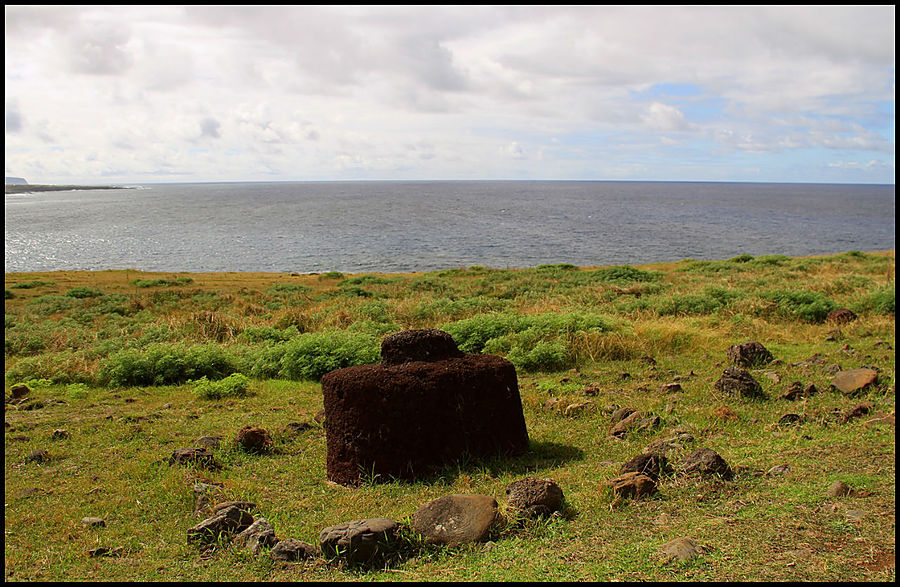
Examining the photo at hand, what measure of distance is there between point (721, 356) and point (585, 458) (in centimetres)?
547

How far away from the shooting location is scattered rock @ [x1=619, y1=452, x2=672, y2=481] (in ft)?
18.0

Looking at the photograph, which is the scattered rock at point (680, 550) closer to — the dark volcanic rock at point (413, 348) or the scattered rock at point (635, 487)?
the scattered rock at point (635, 487)

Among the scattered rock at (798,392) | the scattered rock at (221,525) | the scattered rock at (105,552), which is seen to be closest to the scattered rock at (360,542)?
the scattered rock at (221,525)

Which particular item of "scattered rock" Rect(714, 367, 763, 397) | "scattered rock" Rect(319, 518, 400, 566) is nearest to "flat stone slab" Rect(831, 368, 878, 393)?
"scattered rock" Rect(714, 367, 763, 397)

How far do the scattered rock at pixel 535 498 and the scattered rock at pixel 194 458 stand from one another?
3.17 m

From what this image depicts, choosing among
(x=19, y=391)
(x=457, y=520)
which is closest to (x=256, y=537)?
(x=457, y=520)

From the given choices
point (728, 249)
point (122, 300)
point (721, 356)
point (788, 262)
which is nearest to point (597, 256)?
point (728, 249)

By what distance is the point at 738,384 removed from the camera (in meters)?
8.22

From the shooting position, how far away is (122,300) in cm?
2041

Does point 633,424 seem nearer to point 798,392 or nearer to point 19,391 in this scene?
point 798,392

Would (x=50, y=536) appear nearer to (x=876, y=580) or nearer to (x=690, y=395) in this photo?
(x=876, y=580)

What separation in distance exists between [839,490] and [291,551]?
4.05 meters

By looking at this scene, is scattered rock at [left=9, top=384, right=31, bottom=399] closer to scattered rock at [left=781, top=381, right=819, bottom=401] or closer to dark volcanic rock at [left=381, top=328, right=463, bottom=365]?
dark volcanic rock at [left=381, top=328, right=463, bottom=365]

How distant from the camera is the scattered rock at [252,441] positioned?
22.8ft
